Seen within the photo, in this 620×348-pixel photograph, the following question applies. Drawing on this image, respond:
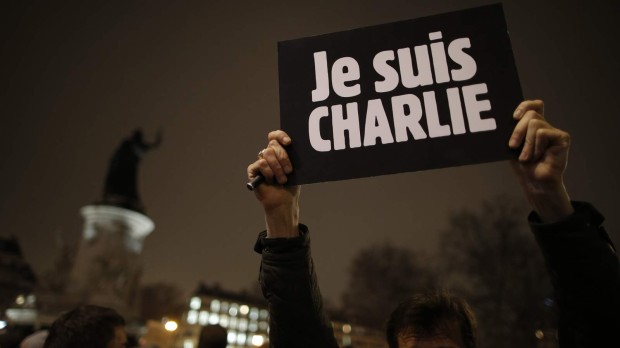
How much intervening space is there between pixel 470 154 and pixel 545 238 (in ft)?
1.26

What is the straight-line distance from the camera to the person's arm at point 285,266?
1.91 metres

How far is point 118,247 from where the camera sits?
30.6 metres

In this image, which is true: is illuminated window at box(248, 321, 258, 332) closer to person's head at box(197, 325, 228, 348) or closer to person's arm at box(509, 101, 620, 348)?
person's head at box(197, 325, 228, 348)

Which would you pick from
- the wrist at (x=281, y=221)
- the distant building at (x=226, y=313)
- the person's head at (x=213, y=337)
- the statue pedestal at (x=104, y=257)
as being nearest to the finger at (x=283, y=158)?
the wrist at (x=281, y=221)

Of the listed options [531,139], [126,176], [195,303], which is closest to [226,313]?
[195,303]

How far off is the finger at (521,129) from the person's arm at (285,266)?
828 millimetres

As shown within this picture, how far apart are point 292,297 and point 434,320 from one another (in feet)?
2.20

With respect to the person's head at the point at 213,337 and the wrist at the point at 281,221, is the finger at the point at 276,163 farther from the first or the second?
the person's head at the point at 213,337

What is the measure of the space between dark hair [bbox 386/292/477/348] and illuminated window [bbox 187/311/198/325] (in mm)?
61221

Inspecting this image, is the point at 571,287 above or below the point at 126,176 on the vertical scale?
below

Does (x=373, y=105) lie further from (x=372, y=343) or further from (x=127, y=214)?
(x=372, y=343)

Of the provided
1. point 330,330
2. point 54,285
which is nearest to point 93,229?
point 54,285

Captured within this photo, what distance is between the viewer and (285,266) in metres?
1.92

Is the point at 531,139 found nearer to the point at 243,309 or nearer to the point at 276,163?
the point at 276,163
